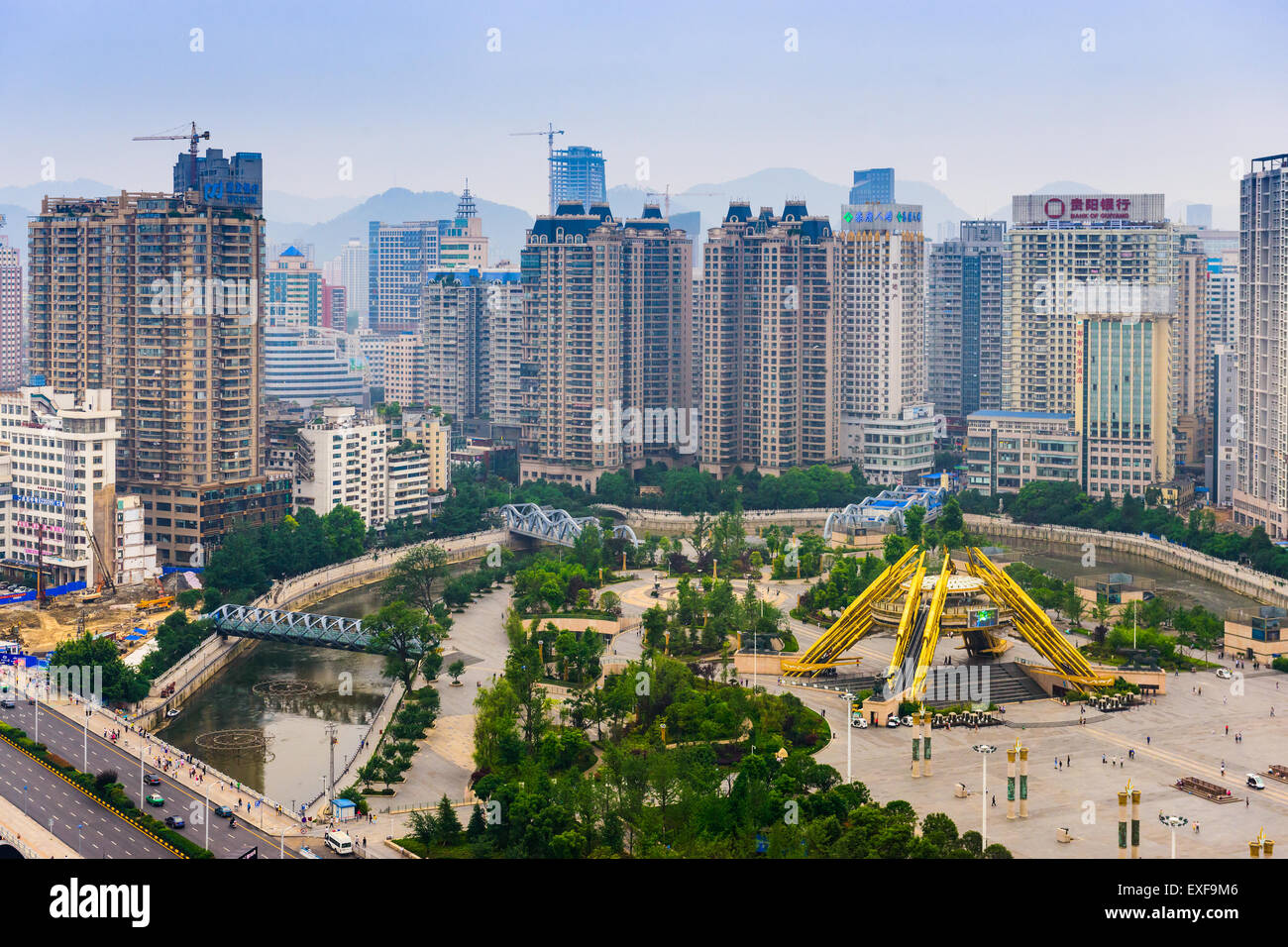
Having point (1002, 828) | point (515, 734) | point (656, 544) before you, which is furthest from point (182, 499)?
point (1002, 828)

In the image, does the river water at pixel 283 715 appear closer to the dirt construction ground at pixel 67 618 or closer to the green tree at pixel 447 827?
the dirt construction ground at pixel 67 618

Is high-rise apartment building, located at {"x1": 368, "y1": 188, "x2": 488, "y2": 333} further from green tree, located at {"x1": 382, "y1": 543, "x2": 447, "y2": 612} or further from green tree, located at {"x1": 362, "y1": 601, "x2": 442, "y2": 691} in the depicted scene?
green tree, located at {"x1": 362, "y1": 601, "x2": 442, "y2": 691}

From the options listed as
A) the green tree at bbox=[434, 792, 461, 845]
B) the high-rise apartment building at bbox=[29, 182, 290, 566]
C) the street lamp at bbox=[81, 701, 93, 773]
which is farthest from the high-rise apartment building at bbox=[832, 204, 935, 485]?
the green tree at bbox=[434, 792, 461, 845]

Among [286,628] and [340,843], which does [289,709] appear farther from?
[340,843]

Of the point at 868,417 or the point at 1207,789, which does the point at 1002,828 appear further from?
the point at 868,417

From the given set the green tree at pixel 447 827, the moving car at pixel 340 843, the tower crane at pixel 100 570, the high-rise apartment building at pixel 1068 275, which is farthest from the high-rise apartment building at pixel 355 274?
the green tree at pixel 447 827

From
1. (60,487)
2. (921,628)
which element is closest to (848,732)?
(921,628)
